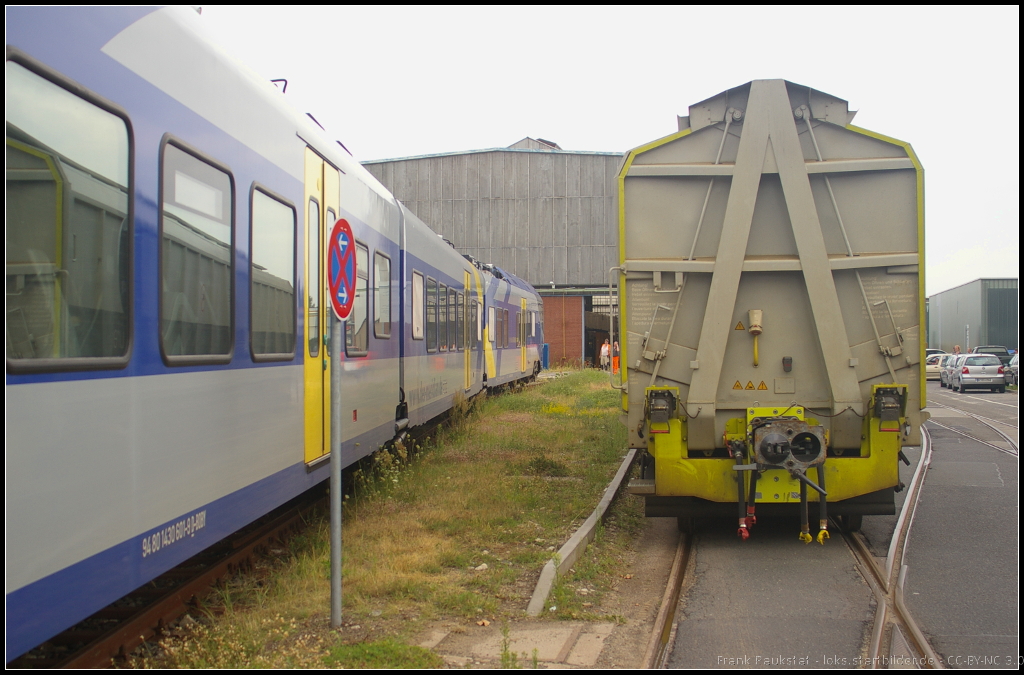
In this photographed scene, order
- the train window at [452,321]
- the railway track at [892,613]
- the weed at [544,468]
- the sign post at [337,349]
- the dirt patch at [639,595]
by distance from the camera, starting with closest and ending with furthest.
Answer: the railway track at [892,613] < the dirt patch at [639,595] < the sign post at [337,349] < the weed at [544,468] < the train window at [452,321]

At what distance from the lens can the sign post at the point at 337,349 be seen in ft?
15.0

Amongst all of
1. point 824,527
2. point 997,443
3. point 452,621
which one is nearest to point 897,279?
point 824,527

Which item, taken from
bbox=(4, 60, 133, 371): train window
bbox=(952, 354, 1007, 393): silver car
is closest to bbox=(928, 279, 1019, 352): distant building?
bbox=(952, 354, 1007, 393): silver car

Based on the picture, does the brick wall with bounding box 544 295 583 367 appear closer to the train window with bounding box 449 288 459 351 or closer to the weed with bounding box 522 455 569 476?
the train window with bounding box 449 288 459 351

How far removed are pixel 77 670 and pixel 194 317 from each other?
1.76m

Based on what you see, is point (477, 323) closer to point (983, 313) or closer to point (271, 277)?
point (271, 277)

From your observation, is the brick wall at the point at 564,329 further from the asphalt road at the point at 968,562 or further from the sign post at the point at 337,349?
the sign post at the point at 337,349

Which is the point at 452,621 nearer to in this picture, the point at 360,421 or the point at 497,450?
the point at 360,421

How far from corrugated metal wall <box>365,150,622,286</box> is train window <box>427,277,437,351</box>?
29971 mm

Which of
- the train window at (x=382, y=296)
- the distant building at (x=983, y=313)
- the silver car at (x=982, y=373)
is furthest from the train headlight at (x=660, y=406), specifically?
the distant building at (x=983, y=313)

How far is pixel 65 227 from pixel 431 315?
8.51m

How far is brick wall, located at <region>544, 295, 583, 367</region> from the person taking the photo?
3975 centimetres

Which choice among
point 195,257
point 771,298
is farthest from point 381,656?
point 771,298

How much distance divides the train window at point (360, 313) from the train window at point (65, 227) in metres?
3.60
